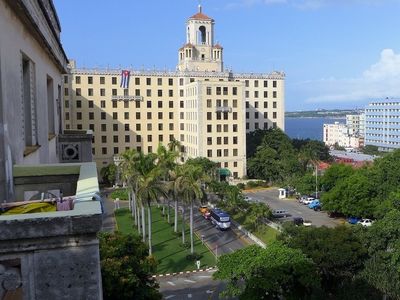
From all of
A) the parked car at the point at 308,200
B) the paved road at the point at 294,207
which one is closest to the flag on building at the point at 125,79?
the paved road at the point at 294,207

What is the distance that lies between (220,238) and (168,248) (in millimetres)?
5775

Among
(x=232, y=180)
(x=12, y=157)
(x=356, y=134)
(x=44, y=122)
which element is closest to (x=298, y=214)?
(x=232, y=180)

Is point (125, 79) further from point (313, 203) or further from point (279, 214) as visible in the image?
point (313, 203)

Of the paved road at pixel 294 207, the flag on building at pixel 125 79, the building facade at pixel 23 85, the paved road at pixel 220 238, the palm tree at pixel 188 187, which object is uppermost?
the flag on building at pixel 125 79

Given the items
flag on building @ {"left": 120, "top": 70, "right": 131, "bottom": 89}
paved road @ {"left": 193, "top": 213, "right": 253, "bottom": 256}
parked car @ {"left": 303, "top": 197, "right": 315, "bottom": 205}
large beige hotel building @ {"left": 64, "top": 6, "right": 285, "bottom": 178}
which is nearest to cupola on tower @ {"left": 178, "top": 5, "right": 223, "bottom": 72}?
large beige hotel building @ {"left": 64, "top": 6, "right": 285, "bottom": 178}

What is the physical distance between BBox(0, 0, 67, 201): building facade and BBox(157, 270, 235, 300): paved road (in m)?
18.5

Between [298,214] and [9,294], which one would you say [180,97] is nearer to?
[298,214]

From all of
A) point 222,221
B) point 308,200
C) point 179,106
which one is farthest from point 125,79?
point 222,221

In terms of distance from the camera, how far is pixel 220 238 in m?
40.8

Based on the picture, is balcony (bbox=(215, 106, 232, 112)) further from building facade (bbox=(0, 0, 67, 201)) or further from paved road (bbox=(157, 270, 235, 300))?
building facade (bbox=(0, 0, 67, 201))

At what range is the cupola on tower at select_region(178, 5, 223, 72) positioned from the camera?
7781 centimetres

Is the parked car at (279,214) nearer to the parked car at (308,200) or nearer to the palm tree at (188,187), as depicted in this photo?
the parked car at (308,200)

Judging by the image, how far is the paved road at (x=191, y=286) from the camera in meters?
28.7

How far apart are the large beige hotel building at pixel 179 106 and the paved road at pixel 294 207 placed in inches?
359
